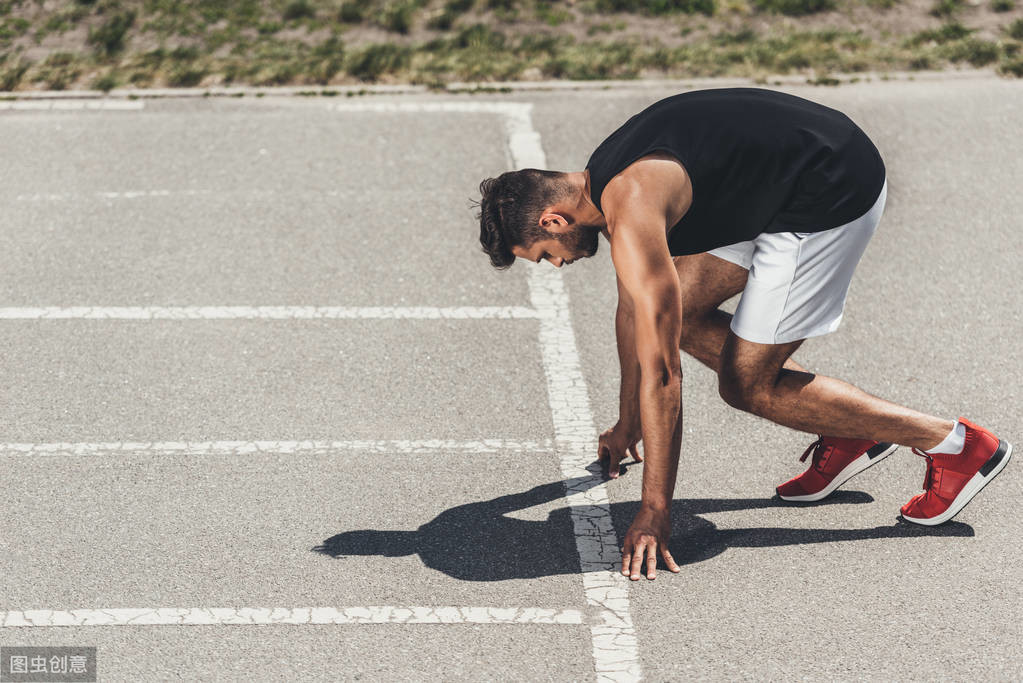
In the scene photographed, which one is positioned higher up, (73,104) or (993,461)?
(993,461)

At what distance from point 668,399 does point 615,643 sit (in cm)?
80

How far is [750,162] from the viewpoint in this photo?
12.1ft

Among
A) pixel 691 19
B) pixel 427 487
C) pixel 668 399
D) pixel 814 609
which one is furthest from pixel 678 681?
pixel 691 19

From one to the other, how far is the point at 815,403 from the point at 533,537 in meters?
1.12

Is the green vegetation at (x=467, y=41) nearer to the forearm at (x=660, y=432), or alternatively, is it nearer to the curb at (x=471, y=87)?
the curb at (x=471, y=87)

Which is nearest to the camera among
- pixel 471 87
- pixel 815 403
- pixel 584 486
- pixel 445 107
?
pixel 815 403

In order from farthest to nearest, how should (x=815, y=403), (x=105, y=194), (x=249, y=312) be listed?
1. (x=105, y=194)
2. (x=249, y=312)
3. (x=815, y=403)

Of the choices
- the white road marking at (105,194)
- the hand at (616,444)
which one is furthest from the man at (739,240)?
the white road marking at (105,194)

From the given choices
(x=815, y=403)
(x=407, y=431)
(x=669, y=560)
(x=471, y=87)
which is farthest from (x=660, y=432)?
(x=471, y=87)

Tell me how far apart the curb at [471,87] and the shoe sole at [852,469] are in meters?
4.47

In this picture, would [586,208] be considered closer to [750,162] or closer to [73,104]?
[750,162]

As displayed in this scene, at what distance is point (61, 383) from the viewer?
5.12 m

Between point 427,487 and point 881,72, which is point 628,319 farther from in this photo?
point 881,72

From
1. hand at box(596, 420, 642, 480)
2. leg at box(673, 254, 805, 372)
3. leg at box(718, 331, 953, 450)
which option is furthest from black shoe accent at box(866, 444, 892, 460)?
hand at box(596, 420, 642, 480)
